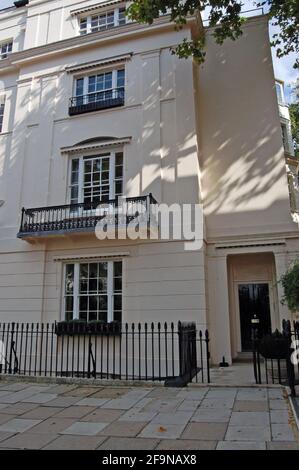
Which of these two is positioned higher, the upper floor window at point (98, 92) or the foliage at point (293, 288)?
the upper floor window at point (98, 92)

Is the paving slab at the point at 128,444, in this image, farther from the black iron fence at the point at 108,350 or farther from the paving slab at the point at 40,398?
the black iron fence at the point at 108,350

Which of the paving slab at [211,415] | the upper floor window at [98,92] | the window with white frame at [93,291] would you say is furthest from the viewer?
the upper floor window at [98,92]

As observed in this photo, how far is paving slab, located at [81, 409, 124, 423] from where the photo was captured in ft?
19.4

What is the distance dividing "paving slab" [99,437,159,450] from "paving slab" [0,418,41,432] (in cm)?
149

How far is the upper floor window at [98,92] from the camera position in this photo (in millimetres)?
13445

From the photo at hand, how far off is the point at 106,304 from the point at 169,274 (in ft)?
7.47

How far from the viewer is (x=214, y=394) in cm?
743

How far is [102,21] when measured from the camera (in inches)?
592

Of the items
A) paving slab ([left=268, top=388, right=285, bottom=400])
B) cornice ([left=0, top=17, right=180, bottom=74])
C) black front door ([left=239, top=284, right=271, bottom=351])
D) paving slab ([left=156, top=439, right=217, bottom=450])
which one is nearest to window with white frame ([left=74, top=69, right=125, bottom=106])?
cornice ([left=0, top=17, right=180, bottom=74])

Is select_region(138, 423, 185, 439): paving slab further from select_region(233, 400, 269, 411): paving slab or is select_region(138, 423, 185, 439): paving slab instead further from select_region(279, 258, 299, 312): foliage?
select_region(279, 258, 299, 312): foliage

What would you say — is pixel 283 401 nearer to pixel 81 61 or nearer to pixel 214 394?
pixel 214 394

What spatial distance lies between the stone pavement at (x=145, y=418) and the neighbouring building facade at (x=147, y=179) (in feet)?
12.3

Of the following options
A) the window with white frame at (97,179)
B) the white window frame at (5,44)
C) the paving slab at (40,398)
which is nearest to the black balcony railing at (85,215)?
the window with white frame at (97,179)
